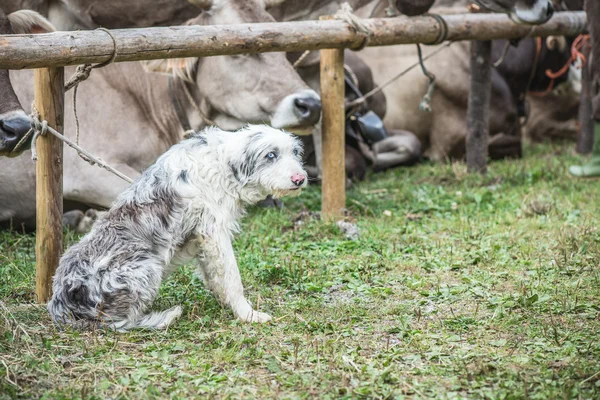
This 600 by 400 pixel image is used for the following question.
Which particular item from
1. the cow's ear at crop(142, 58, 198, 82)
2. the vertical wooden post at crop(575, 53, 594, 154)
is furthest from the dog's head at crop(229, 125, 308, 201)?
the vertical wooden post at crop(575, 53, 594, 154)

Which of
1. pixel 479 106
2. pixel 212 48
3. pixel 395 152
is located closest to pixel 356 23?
pixel 212 48

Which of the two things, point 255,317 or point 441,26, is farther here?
point 441,26

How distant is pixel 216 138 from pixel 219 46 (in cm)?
114

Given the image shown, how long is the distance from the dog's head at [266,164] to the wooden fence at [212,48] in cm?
95

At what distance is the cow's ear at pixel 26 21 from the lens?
554 centimetres

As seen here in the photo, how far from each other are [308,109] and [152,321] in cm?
249

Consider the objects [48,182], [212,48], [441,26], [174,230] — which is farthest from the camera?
[441,26]

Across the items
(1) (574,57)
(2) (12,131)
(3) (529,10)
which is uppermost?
(3) (529,10)

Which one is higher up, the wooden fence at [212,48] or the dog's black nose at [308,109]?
the wooden fence at [212,48]

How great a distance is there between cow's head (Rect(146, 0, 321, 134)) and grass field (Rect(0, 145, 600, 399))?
0.77m

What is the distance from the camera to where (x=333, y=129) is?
20.0 ft

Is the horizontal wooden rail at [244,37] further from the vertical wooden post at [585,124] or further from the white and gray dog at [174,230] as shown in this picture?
the vertical wooden post at [585,124]

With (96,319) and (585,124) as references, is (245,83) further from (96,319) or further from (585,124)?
(585,124)

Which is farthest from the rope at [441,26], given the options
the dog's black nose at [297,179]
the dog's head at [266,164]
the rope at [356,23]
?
the dog's black nose at [297,179]
